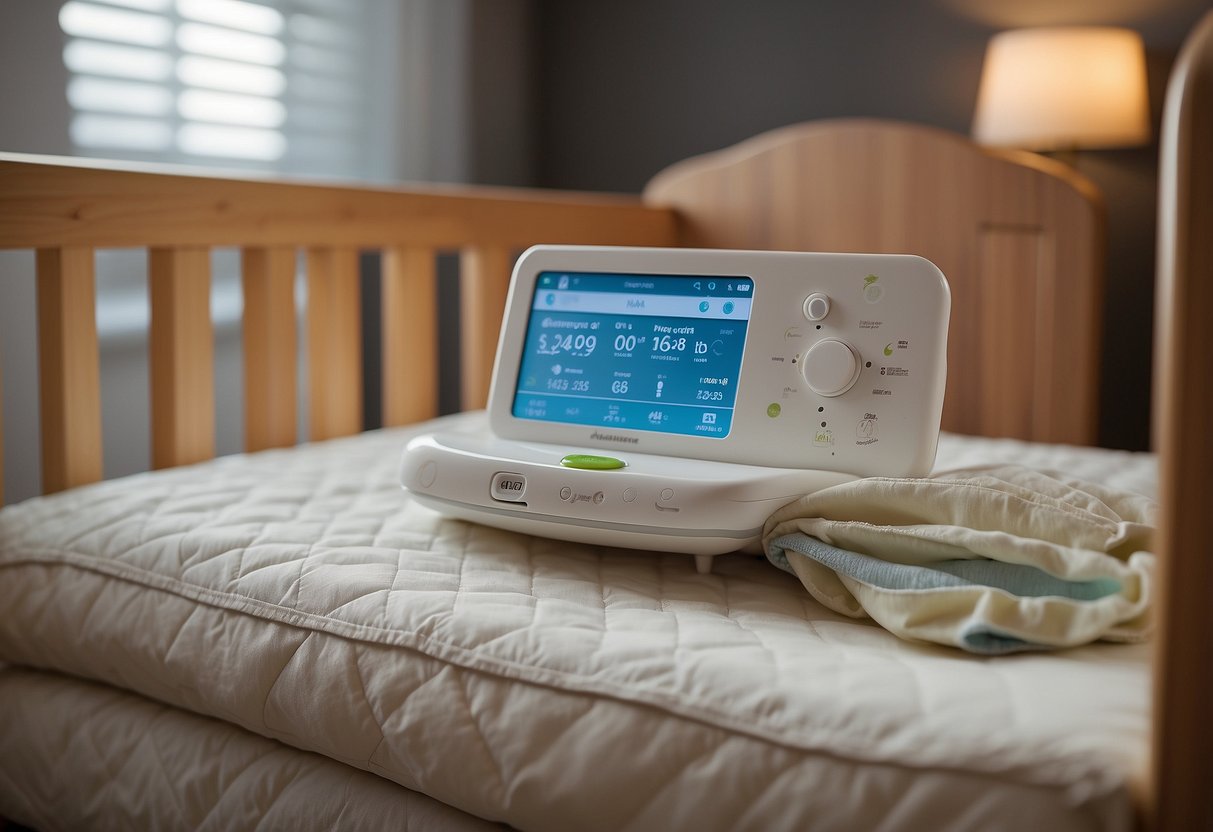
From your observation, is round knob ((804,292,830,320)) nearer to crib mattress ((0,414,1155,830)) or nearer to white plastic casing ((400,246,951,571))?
white plastic casing ((400,246,951,571))

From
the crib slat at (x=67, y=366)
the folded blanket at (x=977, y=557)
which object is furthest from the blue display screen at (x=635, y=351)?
the crib slat at (x=67, y=366)

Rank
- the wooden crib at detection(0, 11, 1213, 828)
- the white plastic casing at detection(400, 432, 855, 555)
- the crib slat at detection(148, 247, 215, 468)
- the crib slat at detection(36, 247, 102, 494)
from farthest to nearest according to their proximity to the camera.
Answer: the crib slat at detection(148, 247, 215, 468)
the crib slat at detection(36, 247, 102, 494)
the white plastic casing at detection(400, 432, 855, 555)
the wooden crib at detection(0, 11, 1213, 828)

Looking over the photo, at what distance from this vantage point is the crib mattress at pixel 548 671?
1.60 feet

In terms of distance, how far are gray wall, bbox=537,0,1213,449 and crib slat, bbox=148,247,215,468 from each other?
1.44 m

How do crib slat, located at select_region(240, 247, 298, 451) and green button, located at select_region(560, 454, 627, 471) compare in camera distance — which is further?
crib slat, located at select_region(240, 247, 298, 451)

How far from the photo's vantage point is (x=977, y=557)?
2.07 feet

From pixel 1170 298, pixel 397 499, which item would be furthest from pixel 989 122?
pixel 1170 298

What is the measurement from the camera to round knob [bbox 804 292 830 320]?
750 millimetres

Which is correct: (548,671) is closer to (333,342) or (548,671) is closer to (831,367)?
(831,367)

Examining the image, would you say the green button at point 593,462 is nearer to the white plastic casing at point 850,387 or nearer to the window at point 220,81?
the white plastic casing at point 850,387

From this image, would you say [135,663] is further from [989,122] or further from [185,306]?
[989,122]

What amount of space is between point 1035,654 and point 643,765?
0.22 m

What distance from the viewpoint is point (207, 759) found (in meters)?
0.72

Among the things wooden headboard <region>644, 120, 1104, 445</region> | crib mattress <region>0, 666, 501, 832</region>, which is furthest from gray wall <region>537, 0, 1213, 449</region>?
crib mattress <region>0, 666, 501, 832</region>
